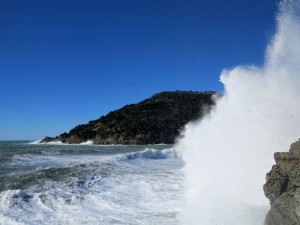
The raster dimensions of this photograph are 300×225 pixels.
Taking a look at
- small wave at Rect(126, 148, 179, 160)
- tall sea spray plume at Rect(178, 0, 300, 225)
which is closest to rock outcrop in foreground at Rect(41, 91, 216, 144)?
small wave at Rect(126, 148, 179, 160)

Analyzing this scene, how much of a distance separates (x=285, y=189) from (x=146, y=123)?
8555 cm

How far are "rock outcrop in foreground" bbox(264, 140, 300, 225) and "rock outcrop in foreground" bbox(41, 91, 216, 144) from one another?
252 feet

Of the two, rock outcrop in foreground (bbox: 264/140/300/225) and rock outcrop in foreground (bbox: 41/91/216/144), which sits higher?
rock outcrop in foreground (bbox: 41/91/216/144)

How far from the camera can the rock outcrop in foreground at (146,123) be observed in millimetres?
86562

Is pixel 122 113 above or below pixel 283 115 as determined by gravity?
above

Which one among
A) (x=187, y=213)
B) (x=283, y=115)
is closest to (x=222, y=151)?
(x=283, y=115)

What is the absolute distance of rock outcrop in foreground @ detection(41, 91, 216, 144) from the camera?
8656cm

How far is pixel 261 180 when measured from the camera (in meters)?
8.62

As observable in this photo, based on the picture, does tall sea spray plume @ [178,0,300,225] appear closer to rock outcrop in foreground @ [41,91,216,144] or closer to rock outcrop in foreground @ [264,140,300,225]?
rock outcrop in foreground @ [264,140,300,225]

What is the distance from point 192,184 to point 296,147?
5.56 meters

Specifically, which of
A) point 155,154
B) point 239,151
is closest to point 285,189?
point 239,151

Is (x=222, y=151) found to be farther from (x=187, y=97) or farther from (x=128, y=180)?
(x=187, y=97)

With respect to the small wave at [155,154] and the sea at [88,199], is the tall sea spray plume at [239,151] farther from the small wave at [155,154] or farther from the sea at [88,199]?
the small wave at [155,154]

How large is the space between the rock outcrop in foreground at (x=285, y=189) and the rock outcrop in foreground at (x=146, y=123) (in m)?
76.8
